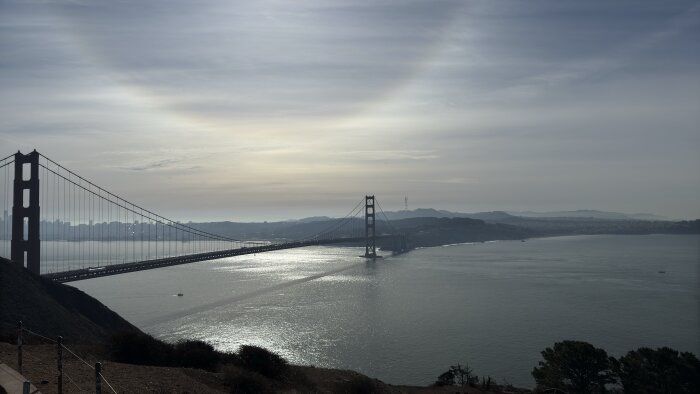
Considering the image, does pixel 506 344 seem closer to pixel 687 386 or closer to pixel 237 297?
pixel 687 386

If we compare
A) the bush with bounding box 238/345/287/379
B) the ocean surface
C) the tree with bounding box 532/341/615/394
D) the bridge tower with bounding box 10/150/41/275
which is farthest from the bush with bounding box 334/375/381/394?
the bridge tower with bounding box 10/150/41/275

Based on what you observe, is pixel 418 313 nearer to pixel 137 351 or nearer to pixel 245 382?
pixel 137 351

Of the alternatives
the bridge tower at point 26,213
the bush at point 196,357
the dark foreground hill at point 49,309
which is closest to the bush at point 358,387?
the bush at point 196,357

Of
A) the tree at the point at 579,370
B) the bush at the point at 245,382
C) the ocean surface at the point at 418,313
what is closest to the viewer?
the bush at the point at 245,382

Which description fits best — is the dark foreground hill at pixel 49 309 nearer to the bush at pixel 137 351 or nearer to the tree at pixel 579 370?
the bush at pixel 137 351

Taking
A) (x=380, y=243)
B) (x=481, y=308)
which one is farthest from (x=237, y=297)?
(x=380, y=243)

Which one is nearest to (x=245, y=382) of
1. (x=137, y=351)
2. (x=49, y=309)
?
(x=137, y=351)
